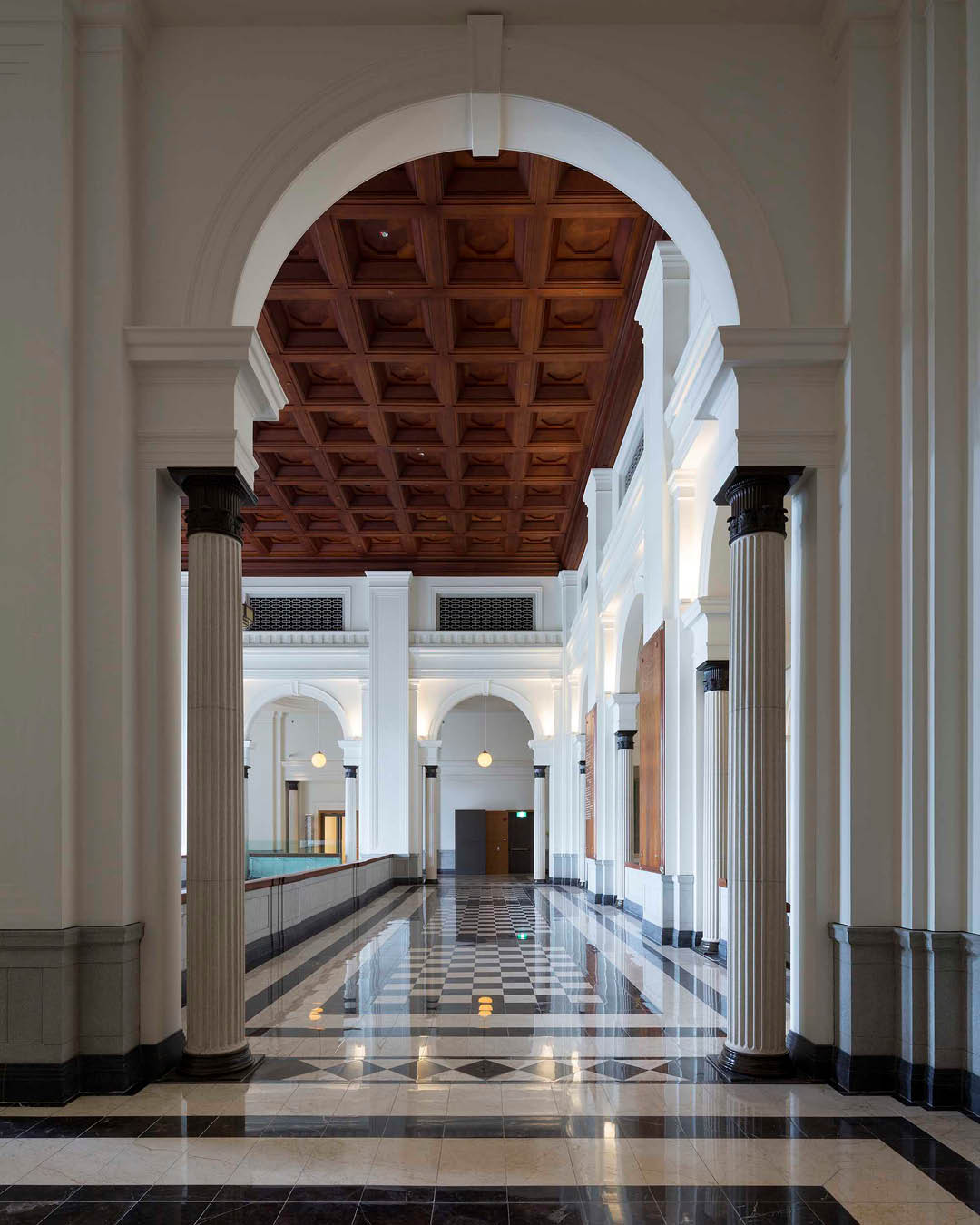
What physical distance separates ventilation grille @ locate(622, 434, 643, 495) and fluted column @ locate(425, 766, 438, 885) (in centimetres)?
995

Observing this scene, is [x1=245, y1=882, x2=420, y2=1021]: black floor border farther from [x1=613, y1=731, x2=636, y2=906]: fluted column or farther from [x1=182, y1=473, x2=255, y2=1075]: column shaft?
[x1=613, y1=731, x2=636, y2=906]: fluted column

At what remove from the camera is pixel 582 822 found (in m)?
20.6

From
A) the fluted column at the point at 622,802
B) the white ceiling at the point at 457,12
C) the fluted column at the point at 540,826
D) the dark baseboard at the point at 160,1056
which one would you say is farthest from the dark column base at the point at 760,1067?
the fluted column at the point at 540,826

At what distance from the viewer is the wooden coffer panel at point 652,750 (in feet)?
37.8

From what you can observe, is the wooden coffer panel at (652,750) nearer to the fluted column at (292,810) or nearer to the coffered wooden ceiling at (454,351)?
the coffered wooden ceiling at (454,351)

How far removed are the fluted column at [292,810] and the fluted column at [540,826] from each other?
922 cm

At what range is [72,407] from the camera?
218 inches

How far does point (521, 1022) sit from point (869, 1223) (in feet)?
11.9

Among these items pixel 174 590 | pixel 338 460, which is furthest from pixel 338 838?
pixel 174 590

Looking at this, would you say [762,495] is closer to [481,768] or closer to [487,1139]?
[487,1139]

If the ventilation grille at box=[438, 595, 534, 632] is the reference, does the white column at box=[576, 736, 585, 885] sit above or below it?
A: below

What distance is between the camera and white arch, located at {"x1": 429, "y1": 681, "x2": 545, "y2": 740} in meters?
23.4

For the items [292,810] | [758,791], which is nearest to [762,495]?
[758,791]

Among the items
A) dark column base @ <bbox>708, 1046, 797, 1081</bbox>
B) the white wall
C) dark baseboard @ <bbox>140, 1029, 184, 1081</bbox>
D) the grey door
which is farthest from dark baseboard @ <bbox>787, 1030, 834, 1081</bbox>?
the white wall
